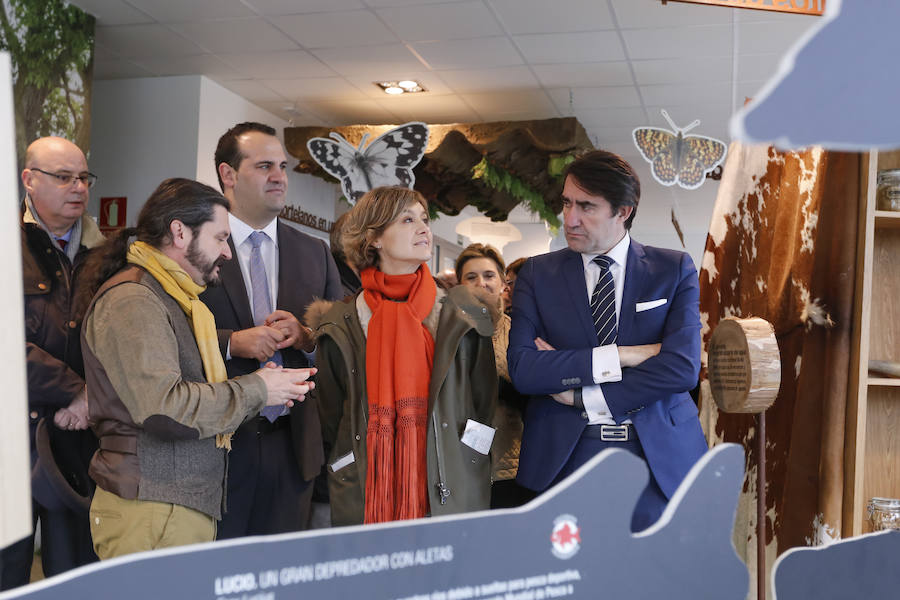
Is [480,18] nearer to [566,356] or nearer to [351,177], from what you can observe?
[351,177]

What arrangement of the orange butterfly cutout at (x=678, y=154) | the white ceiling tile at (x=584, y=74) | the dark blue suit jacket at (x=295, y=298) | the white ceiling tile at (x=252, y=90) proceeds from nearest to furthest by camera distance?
the dark blue suit jacket at (x=295, y=298) < the orange butterfly cutout at (x=678, y=154) < the white ceiling tile at (x=584, y=74) < the white ceiling tile at (x=252, y=90)

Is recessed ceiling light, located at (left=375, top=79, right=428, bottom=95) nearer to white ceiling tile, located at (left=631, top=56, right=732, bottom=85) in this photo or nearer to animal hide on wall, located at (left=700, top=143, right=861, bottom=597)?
white ceiling tile, located at (left=631, top=56, right=732, bottom=85)

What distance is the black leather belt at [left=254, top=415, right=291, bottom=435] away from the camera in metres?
2.23

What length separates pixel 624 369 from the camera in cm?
191

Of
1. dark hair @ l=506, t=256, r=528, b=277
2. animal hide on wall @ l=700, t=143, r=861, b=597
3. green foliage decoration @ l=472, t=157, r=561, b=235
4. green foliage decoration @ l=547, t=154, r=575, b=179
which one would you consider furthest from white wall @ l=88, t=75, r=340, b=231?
animal hide on wall @ l=700, t=143, r=861, b=597

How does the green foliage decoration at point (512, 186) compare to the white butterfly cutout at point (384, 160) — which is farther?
the green foliage decoration at point (512, 186)

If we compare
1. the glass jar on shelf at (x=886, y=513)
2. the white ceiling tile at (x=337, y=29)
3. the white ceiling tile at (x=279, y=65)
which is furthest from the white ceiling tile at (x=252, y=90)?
the glass jar on shelf at (x=886, y=513)

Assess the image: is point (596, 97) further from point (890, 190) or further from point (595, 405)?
point (595, 405)

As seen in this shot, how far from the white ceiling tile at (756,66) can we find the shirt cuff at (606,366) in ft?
13.8

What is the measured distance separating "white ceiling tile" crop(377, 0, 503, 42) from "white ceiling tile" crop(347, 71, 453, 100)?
2.38 feet

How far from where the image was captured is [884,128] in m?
0.76

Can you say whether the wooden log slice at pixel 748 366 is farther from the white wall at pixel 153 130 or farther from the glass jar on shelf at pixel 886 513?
the white wall at pixel 153 130

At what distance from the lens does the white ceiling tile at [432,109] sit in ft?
22.1

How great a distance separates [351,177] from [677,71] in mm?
2501
